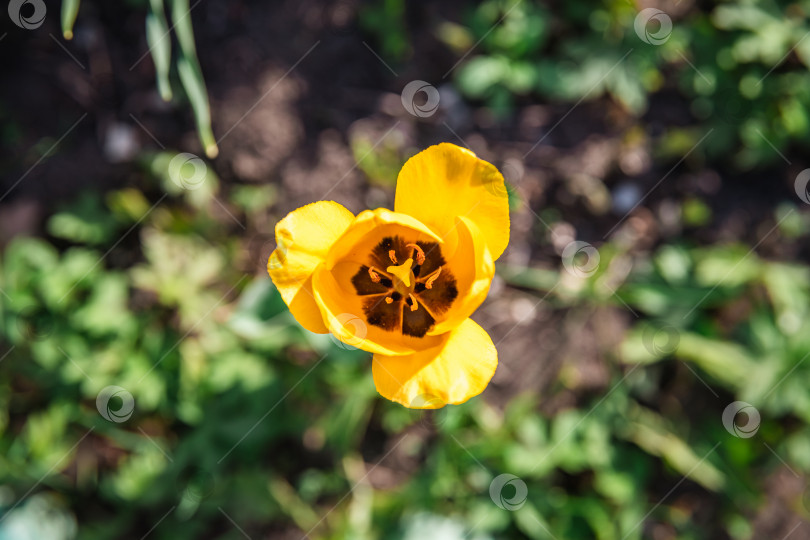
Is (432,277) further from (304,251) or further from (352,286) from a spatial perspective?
(304,251)

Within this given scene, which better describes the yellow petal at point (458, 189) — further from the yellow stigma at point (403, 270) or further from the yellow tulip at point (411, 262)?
the yellow stigma at point (403, 270)

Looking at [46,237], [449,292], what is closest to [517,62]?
[449,292]

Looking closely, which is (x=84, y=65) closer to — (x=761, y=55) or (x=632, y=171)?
(x=632, y=171)

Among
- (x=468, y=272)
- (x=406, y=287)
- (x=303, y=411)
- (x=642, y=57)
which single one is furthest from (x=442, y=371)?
(x=642, y=57)

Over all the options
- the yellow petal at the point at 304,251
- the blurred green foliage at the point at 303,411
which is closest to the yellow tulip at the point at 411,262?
the yellow petal at the point at 304,251

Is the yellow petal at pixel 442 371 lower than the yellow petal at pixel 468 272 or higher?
lower
